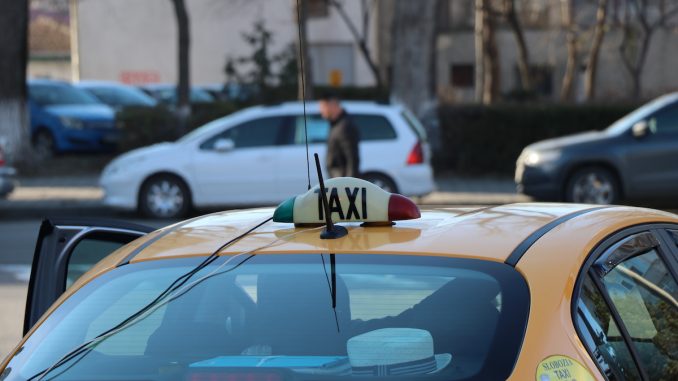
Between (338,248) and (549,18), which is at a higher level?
(549,18)

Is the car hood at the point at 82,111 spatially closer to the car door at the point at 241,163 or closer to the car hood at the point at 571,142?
the car door at the point at 241,163

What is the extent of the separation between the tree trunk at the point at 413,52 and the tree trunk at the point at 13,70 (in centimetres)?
648

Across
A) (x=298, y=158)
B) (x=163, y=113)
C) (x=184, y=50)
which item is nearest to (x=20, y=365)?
(x=298, y=158)

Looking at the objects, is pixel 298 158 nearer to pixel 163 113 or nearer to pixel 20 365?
pixel 163 113

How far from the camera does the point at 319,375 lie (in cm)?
268

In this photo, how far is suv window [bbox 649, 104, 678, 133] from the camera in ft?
49.2

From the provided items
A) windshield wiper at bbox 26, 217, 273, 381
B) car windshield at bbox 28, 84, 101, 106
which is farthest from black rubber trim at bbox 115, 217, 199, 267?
car windshield at bbox 28, 84, 101, 106

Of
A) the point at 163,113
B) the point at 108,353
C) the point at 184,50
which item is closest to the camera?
the point at 108,353

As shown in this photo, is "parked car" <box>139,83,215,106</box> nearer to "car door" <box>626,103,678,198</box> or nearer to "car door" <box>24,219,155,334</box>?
"car door" <box>626,103,678,198</box>

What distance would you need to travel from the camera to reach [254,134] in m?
15.1

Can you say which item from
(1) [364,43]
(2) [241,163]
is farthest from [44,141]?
(1) [364,43]

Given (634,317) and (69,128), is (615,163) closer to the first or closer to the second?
(69,128)

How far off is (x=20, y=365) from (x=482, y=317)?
1232 millimetres

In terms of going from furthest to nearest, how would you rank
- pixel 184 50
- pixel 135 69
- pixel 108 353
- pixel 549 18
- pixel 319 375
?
1. pixel 135 69
2. pixel 549 18
3. pixel 184 50
4. pixel 108 353
5. pixel 319 375
